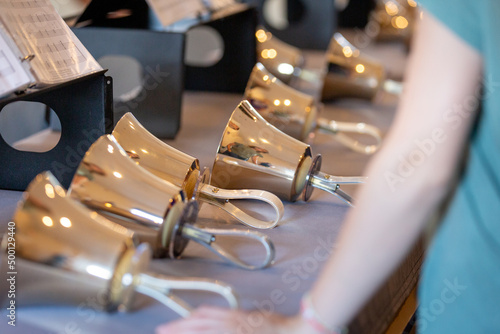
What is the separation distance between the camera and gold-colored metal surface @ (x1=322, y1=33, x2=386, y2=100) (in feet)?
5.15

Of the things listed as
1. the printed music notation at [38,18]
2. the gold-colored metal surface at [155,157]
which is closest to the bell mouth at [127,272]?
the gold-colored metal surface at [155,157]

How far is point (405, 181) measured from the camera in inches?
17.6

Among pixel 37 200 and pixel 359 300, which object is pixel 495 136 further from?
pixel 37 200

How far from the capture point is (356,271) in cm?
47

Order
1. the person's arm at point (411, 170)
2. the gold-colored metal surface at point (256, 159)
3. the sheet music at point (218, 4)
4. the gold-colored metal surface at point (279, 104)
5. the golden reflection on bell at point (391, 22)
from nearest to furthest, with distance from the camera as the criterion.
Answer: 1. the person's arm at point (411, 170)
2. the gold-colored metal surface at point (256, 159)
3. the gold-colored metal surface at point (279, 104)
4. the sheet music at point (218, 4)
5. the golden reflection on bell at point (391, 22)

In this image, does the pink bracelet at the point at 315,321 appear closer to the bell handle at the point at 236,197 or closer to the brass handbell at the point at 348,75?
the bell handle at the point at 236,197

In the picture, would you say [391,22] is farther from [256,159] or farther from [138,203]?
[138,203]

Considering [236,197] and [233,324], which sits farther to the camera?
[236,197]

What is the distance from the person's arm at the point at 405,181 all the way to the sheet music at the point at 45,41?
0.42 metres

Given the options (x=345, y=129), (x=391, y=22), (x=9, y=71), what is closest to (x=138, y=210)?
(x=9, y=71)

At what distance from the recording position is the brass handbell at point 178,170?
0.75 m

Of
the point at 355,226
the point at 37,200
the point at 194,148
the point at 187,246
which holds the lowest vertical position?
the point at 194,148

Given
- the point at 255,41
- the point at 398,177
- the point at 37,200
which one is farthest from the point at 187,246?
the point at 255,41

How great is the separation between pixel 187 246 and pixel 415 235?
0.31 meters
